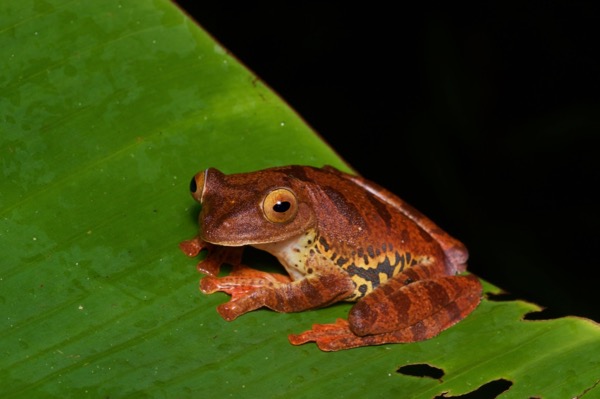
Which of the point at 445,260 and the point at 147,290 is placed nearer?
the point at 147,290

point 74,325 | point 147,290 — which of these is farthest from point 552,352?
point 74,325

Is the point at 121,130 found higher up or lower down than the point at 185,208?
higher up

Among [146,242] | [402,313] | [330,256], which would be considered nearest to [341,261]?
[330,256]

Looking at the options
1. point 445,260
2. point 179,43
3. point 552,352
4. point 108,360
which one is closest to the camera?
point 108,360

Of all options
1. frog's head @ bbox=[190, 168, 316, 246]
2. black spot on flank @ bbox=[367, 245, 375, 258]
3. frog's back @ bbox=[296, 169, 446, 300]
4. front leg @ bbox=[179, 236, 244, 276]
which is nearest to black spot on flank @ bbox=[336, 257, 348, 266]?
frog's back @ bbox=[296, 169, 446, 300]

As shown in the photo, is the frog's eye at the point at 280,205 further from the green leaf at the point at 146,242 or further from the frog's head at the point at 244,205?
the green leaf at the point at 146,242

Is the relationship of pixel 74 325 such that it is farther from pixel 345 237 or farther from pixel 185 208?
pixel 345 237

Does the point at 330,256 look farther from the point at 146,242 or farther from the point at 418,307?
the point at 146,242

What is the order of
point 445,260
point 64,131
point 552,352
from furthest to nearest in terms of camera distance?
point 445,260 < point 64,131 < point 552,352

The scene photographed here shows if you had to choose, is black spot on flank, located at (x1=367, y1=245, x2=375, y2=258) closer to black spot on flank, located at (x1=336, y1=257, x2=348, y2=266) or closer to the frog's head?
black spot on flank, located at (x1=336, y1=257, x2=348, y2=266)

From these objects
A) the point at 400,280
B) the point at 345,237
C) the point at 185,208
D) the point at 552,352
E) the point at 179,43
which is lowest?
the point at 552,352
